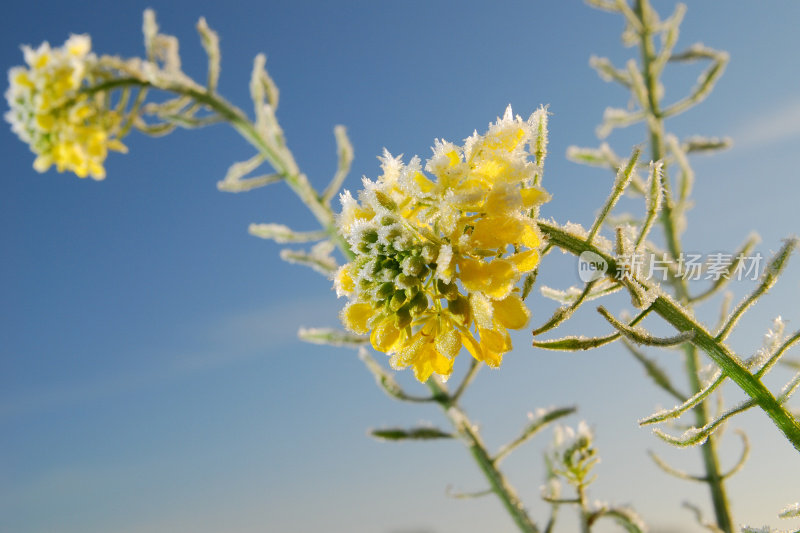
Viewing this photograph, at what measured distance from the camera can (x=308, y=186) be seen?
7.23ft

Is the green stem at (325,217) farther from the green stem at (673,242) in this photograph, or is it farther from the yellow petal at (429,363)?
the yellow petal at (429,363)

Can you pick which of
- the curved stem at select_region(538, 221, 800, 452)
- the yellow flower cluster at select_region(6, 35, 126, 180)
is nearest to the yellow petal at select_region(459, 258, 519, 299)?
the curved stem at select_region(538, 221, 800, 452)

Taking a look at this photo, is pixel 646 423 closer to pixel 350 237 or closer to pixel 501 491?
pixel 350 237

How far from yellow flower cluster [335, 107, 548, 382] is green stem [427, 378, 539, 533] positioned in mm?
1029

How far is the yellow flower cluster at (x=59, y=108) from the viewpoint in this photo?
2.00 m

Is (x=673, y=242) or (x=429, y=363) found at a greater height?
(x=673, y=242)

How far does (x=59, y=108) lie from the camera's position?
6.66ft

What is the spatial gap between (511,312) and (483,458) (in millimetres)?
1145

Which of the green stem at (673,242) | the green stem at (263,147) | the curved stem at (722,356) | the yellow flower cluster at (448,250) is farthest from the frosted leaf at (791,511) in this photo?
the green stem at (263,147)

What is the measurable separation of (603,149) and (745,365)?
1861mm

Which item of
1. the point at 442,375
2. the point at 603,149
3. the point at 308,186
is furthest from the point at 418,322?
the point at 603,149

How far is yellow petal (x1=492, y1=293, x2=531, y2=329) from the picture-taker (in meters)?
0.90

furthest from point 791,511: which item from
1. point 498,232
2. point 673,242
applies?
point 673,242

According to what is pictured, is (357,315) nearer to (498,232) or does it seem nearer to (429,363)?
(429,363)
